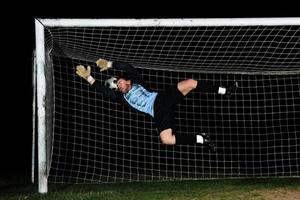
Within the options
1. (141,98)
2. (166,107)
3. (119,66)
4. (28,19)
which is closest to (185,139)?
(166,107)

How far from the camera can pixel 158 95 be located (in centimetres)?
695

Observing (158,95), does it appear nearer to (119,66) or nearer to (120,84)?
(120,84)

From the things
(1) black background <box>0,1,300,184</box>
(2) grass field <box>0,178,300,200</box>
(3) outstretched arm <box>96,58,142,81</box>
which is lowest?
(2) grass field <box>0,178,300,200</box>

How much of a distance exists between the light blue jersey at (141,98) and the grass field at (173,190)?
1.12 metres

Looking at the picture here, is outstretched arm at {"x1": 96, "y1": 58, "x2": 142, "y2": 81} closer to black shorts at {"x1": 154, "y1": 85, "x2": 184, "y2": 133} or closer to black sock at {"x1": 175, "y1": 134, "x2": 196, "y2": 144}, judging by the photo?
black shorts at {"x1": 154, "y1": 85, "x2": 184, "y2": 133}

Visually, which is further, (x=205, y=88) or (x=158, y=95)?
(x=158, y=95)

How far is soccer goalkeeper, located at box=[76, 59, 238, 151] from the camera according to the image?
6.79 meters

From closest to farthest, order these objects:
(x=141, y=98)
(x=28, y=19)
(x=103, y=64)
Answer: (x=103, y=64) < (x=141, y=98) < (x=28, y=19)

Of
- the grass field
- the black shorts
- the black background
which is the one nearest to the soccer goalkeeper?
the black shorts

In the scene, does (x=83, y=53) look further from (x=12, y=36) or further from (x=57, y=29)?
(x=12, y=36)

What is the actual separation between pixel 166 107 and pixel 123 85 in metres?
0.62

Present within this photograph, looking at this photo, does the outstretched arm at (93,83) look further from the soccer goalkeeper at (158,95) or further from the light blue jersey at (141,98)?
the light blue jersey at (141,98)

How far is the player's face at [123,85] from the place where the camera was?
6.90m
